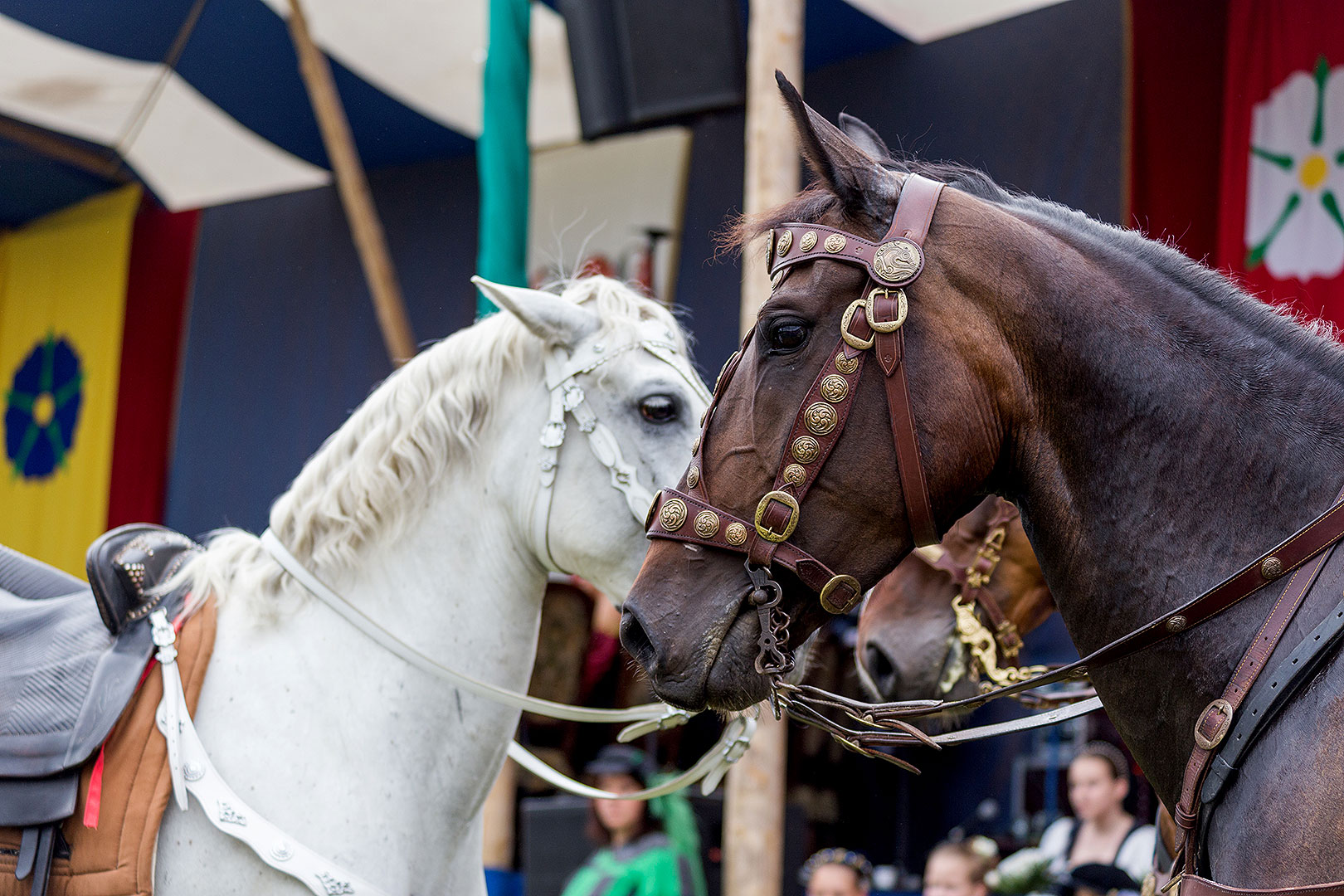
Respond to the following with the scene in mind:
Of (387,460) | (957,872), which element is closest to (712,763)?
(387,460)

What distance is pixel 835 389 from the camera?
147cm

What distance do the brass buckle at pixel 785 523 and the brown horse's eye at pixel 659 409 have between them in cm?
102

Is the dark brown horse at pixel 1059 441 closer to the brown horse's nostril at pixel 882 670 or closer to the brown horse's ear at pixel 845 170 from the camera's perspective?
the brown horse's ear at pixel 845 170

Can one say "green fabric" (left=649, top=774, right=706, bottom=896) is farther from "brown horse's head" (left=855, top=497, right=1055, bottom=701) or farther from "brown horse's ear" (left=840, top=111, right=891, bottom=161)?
"brown horse's ear" (left=840, top=111, right=891, bottom=161)

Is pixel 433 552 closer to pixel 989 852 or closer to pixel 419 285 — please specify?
pixel 989 852

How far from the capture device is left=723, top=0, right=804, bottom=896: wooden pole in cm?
407

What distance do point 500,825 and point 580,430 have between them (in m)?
3.72

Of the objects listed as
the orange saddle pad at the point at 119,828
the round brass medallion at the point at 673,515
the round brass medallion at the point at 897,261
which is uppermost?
the round brass medallion at the point at 897,261

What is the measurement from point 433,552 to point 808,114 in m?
1.35

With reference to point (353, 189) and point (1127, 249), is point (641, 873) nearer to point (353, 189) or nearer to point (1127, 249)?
point (353, 189)

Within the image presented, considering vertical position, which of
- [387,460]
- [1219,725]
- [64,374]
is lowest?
[1219,725]

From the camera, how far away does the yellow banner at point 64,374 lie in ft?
24.3

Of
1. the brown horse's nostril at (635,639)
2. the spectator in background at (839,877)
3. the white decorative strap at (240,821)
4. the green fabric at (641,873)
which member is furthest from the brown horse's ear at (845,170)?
the green fabric at (641,873)

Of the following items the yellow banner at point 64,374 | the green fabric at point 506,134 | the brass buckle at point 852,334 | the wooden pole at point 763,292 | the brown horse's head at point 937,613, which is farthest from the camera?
the yellow banner at point 64,374
